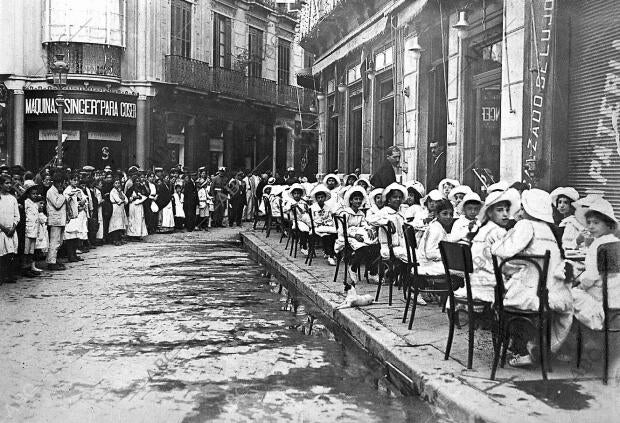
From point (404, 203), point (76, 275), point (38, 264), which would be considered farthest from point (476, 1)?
point (38, 264)

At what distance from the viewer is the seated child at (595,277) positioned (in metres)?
5.93

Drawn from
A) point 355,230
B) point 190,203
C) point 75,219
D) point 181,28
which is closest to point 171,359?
point 355,230

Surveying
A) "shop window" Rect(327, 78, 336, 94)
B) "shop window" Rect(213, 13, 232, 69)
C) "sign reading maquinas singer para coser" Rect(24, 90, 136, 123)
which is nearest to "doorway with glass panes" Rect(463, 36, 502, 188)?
"shop window" Rect(327, 78, 336, 94)

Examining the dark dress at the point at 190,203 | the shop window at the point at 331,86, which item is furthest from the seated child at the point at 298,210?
the shop window at the point at 331,86

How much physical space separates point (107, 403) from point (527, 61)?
26.2ft

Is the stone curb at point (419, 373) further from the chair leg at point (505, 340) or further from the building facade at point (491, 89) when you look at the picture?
the building facade at point (491, 89)

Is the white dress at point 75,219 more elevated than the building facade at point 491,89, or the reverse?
the building facade at point 491,89

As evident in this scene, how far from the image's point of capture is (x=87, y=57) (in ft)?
91.7

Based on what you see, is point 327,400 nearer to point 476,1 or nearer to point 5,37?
point 476,1

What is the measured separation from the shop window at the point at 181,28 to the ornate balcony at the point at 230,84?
0.59m

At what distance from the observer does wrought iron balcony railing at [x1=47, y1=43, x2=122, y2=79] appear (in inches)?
1093

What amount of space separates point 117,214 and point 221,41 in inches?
673

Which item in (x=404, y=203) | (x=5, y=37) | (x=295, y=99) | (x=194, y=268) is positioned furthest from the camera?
(x=295, y=99)

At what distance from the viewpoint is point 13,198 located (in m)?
11.7
